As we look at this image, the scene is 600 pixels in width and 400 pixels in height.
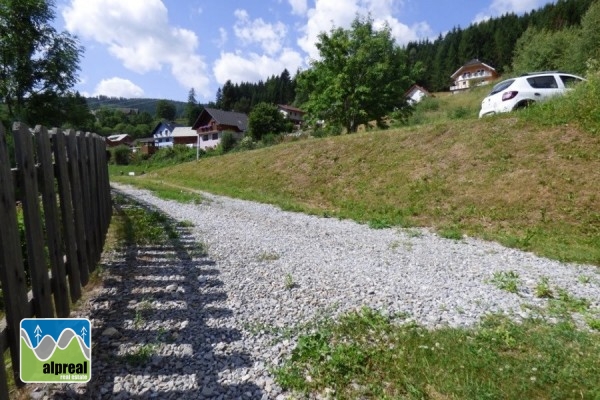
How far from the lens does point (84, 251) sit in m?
3.75

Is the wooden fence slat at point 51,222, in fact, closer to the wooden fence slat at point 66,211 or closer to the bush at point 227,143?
the wooden fence slat at point 66,211

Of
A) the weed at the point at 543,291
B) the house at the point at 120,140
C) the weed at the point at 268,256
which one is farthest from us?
the house at the point at 120,140

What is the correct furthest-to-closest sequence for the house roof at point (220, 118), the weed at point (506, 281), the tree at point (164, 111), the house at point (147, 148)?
the tree at point (164, 111) < the house roof at point (220, 118) < the house at point (147, 148) < the weed at point (506, 281)

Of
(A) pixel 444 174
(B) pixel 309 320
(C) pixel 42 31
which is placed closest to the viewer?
(B) pixel 309 320

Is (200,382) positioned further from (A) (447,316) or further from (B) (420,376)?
(A) (447,316)

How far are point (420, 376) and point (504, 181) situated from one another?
25.5 ft

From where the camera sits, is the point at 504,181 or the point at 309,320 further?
the point at 504,181

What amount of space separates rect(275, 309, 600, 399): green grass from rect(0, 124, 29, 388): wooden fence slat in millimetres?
1830

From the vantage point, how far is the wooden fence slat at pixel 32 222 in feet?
8.21

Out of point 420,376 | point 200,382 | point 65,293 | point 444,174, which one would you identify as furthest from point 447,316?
point 444,174

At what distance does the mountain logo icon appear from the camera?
7.87 feet

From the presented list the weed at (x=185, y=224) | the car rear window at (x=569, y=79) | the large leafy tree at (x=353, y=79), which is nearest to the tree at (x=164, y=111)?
the large leafy tree at (x=353, y=79)

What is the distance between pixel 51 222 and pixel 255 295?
2114mm

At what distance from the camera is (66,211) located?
3367 mm
